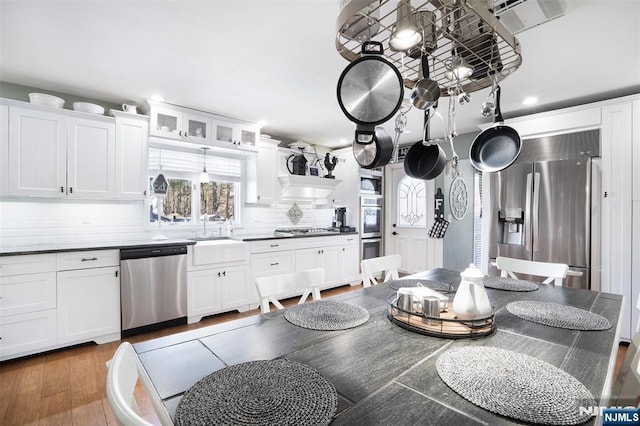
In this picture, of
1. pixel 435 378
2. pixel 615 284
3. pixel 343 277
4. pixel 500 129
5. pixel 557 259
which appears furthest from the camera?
pixel 343 277

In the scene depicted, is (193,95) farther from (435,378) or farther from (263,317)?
(435,378)

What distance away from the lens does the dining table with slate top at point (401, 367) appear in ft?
2.44

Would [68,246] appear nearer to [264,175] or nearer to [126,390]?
[264,175]

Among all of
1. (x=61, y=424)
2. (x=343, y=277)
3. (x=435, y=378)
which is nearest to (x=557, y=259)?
(x=343, y=277)

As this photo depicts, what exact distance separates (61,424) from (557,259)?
440 centimetres

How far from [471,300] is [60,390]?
281 centimetres

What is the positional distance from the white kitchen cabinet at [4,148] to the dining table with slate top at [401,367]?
9.11 feet

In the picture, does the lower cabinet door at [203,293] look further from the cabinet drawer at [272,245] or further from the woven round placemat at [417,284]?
the woven round placemat at [417,284]

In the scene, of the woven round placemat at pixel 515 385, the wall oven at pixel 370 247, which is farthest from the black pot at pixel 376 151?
the wall oven at pixel 370 247

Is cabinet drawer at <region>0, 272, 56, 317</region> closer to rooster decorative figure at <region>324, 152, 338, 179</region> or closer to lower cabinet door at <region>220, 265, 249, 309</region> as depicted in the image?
lower cabinet door at <region>220, 265, 249, 309</region>

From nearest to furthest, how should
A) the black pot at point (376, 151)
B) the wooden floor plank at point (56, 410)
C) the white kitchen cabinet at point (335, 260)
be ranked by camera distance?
the black pot at point (376, 151)
the wooden floor plank at point (56, 410)
the white kitchen cabinet at point (335, 260)

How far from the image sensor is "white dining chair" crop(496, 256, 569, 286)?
2.26 metres

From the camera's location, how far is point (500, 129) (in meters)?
1.81

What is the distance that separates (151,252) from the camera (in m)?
3.12
